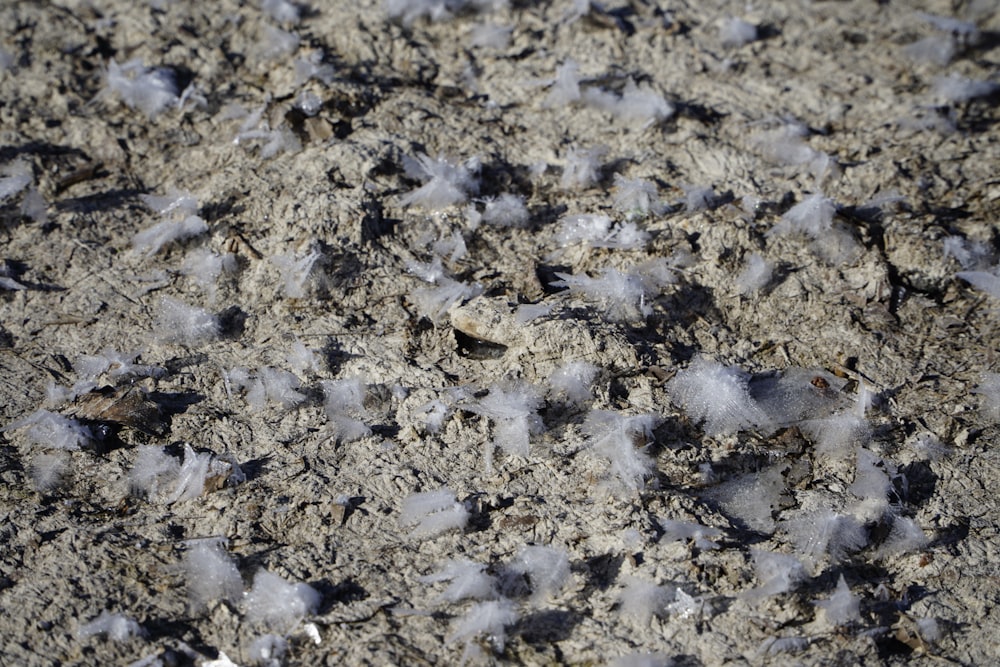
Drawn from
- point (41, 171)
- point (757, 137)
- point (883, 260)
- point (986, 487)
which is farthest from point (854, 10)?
point (41, 171)

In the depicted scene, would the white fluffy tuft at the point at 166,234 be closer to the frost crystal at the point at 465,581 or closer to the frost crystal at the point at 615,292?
the frost crystal at the point at 615,292

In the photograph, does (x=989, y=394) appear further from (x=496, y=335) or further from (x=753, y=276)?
(x=496, y=335)

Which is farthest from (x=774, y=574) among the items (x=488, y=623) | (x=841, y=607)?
(x=488, y=623)

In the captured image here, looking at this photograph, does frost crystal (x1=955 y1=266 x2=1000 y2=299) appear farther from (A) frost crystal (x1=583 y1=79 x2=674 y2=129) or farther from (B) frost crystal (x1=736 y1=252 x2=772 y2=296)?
(A) frost crystal (x1=583 y1=79 x2=674 y2=129)

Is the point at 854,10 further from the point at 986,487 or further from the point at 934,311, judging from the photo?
the point at 986,487

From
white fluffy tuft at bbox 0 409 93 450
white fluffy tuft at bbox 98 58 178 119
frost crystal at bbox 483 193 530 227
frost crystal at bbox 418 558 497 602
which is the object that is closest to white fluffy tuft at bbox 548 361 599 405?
frost crystal at bbox 418 558 497 602

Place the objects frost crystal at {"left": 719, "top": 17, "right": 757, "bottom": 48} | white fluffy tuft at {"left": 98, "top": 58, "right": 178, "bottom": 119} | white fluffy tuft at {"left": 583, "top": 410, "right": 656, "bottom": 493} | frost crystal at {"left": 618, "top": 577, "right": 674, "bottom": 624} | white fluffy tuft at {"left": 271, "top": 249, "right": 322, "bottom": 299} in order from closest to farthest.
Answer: frost crystal at {"left": 618, "top": 577, "right": 674, "bottom": 624}
white fluffy tuft at {"left": 583, "top": 410, "right": 656, "bottom": 493}
white fluffy tuft at {"left": 271, "top": 249, "right": 322, "bottom": 299}
white fluffy tuft at {"left": 98, "top": 58, "right": 178, "bottom": 119}
frost crystal at {"left": 719, "top": 17, "right": 757, "bottom": 48}

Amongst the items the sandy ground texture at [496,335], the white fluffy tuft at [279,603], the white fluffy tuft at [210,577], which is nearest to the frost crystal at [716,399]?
the sandy ground texture at [496,335]

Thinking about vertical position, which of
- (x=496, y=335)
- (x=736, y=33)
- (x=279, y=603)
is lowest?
(x=279, y=603)
